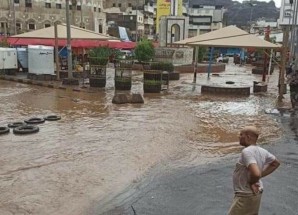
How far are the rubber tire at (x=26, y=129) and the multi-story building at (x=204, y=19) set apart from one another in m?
105

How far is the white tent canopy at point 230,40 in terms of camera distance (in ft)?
58.7

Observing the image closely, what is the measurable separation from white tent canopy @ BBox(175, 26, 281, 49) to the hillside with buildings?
10234cm

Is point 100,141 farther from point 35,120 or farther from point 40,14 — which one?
point 40,14

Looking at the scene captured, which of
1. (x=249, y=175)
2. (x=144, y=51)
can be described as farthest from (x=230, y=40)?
(x=249, y=175)

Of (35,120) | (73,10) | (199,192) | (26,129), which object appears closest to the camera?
(199,192)

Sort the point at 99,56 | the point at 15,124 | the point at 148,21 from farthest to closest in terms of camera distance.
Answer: the point at 148,21 → the point at 99,56 → the point at 15,124

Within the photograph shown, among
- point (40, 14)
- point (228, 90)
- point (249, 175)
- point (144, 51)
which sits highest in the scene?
point (40, 14)

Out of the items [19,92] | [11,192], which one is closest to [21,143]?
[11,192]

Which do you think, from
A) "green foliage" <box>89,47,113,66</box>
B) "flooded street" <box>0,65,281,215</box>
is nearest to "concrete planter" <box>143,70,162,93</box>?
"flooded street" <box>0,65,281,215</box>

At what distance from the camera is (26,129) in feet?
33.0

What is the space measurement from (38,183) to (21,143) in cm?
268

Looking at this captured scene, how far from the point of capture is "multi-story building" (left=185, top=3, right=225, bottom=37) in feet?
371

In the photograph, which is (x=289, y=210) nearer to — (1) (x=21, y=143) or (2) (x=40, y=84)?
(1) (x=21, y=143)

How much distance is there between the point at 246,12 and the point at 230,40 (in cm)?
12334
